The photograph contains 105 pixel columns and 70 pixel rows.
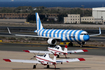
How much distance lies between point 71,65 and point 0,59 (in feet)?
41.5

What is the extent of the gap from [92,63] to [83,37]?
2028 cm

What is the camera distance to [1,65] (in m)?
38.4

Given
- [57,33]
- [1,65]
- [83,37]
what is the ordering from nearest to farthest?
1. [1,65]
2. [83,37]
3. [57,33]

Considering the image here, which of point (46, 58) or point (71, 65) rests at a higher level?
point (46, 58)

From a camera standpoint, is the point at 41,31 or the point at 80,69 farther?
the point at 41,31

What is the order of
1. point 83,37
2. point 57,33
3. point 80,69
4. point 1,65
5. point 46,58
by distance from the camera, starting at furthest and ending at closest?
1. point 57,33
2. point 83,37
3. point 1,65
4. point 80,69
5. point 46,58

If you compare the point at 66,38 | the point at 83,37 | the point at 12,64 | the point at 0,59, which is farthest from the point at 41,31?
the point at 12,64

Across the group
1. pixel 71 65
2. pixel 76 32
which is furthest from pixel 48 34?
pixel 71 65

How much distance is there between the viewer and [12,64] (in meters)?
39.4

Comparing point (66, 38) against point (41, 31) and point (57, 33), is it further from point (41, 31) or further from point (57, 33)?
point (41, 31)

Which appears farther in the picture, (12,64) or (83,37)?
(83,37)

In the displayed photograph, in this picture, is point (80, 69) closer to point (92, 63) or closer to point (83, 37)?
point (92, 63)

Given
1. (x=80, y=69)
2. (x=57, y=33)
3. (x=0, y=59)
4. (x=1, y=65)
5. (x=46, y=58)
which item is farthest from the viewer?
(x=57, y=33)

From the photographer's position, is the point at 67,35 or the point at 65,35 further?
the point at 65,35
